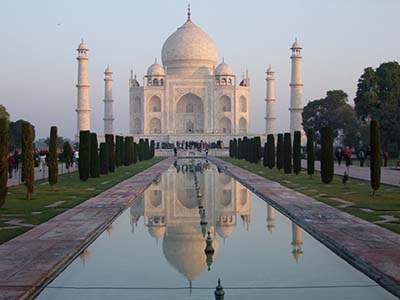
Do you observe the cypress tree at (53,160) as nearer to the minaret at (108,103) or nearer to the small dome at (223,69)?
the minaret at (108,103)

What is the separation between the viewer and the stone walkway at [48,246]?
463 cm

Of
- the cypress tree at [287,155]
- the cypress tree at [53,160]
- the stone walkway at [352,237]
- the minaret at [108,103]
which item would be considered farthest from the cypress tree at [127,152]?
the minaret at [108,103]

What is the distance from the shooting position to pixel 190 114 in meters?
48.1

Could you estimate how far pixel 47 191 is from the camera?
12539 millimetres

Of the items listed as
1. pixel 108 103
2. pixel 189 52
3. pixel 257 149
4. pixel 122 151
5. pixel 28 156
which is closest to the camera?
pixel 28 156

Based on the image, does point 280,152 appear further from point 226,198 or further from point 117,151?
point 226,198

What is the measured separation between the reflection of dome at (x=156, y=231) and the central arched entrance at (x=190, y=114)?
39941mm

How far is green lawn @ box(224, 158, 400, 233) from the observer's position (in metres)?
8.70

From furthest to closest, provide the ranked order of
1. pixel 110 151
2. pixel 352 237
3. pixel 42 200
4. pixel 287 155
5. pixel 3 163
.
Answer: pixel 110 151 → pixel 287 155 → pixel 42 200 → pixel 3 163 → pixel 352 237

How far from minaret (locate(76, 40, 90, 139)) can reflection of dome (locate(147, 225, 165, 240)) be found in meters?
31.8

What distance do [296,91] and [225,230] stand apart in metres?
32.3

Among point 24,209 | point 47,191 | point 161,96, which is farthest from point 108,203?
point 161,96

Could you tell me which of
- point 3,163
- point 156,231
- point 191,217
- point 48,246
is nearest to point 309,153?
point 191,217

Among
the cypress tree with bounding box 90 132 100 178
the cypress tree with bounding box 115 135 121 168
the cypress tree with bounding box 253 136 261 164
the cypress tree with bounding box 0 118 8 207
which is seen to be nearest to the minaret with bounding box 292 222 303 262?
the cypress tree with bounding box 0 118 8 207
